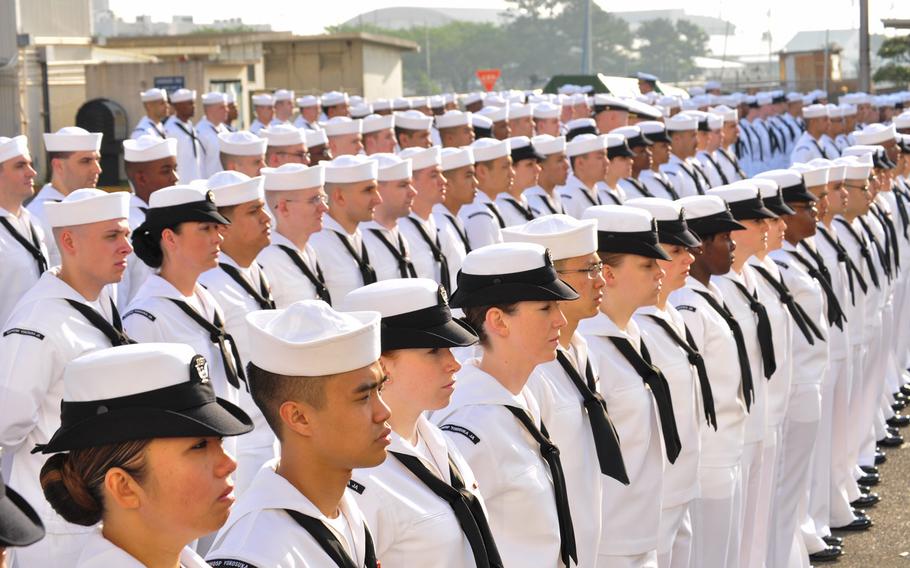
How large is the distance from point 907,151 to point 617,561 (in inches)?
396

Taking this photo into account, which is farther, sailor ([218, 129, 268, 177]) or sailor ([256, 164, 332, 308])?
sailor ([218, 129, 268, 177])

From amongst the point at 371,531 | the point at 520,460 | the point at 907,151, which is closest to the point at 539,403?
the point at 520,460

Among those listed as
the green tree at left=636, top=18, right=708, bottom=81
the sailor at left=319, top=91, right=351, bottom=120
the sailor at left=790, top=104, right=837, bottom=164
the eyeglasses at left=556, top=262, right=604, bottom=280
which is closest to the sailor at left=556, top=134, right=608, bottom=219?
the eyeglasses at left=556, top=262, right=604, bottom=280

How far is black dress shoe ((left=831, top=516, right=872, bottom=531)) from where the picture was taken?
9000 mm

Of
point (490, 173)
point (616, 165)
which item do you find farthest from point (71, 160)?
point (616, 165)

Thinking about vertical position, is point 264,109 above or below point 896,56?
below

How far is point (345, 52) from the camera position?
35219mm

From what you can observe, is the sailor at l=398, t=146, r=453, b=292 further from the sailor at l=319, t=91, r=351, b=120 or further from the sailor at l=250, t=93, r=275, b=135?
the sailor at l=250, t=93, r=275, b=135

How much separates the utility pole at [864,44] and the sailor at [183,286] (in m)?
27.8

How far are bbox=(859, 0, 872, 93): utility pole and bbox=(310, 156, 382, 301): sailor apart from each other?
25.4m

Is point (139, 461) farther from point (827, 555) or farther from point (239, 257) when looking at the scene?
point (827, 555)

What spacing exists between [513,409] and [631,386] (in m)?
1.10

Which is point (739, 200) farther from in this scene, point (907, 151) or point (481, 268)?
point (907, 151)

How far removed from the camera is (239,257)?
7031mm
